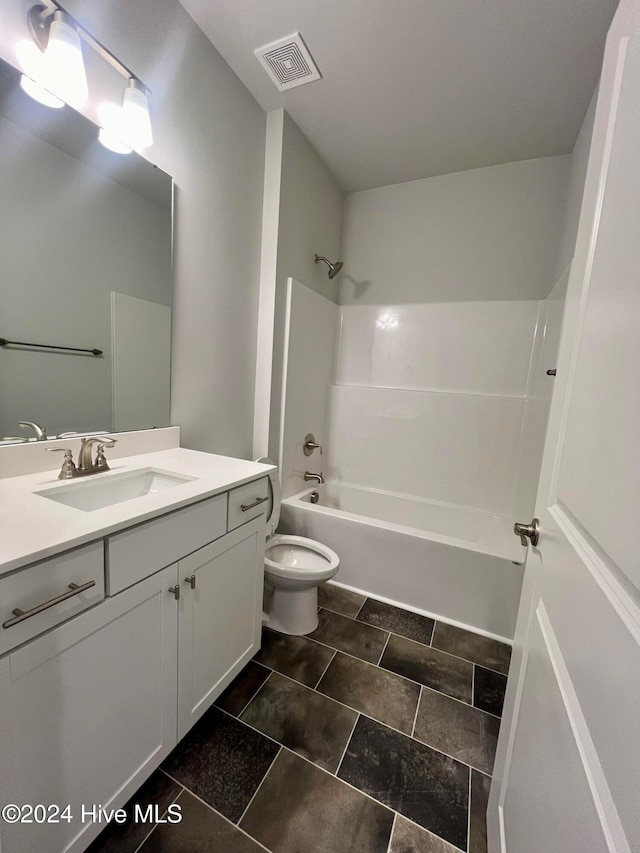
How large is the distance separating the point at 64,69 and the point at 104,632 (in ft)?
5.21

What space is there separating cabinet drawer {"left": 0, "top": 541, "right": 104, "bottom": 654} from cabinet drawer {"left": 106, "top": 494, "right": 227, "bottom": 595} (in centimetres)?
4

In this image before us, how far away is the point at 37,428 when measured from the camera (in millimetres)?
1122

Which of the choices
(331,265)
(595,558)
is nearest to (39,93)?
(331,265)

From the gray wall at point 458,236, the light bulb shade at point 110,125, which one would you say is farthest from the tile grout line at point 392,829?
the gray wall at point 458,236

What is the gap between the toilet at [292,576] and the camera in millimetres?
1608

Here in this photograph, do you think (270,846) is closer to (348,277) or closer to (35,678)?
(35,678)

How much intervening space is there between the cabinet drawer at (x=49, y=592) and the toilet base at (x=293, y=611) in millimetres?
1069

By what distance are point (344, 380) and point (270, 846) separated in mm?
2426

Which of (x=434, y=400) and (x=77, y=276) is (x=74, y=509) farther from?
(x=434, y=400)

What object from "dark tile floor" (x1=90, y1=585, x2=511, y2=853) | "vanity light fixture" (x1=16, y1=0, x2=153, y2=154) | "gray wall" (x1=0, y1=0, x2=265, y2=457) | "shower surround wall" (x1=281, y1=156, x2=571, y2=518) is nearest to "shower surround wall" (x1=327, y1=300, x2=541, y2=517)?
"shower surround wall" (x1=281, y1=156, x2=571, y2=518)

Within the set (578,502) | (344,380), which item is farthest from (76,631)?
(344,380)

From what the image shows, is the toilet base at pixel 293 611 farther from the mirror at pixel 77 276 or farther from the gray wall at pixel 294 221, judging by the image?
the mirror at pixel 77 276

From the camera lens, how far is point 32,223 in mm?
1067

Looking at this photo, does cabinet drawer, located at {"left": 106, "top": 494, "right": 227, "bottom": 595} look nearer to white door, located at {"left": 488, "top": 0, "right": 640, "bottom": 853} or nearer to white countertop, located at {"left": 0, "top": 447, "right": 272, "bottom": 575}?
white countertop, located at {"left": 0, "top": 447, "right": 272, "bottom": 575}
